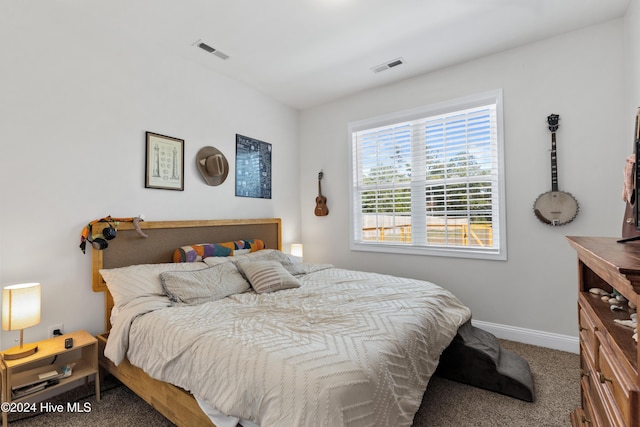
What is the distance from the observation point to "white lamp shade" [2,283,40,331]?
1792mm

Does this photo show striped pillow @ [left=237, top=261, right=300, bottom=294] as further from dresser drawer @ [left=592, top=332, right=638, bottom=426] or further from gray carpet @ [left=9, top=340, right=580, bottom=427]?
dresser drawer @ [left=592, top=332, right=638, bottom=426]

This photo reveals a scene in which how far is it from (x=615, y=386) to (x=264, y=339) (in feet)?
4.23

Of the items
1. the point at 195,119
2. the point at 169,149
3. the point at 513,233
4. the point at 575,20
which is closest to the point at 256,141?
the point at 195,119

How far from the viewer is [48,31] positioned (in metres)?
2.18

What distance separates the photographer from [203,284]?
2.29 metres

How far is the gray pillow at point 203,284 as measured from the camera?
216 centimetres

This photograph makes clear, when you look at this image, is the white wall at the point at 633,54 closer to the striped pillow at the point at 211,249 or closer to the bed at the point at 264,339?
the bed at the point at 264,339

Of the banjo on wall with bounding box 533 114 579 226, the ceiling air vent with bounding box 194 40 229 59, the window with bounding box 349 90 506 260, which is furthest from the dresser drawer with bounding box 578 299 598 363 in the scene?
the ceiling air vent with bounding box 194 40 229 59

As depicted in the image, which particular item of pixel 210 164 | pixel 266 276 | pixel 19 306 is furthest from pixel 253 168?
pixel 19 306

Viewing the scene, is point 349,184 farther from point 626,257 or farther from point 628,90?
point 626,257

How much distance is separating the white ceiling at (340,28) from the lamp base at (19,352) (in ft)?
7.81

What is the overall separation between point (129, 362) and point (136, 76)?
2.29 metres

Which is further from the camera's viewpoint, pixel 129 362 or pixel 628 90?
pixel 628 90

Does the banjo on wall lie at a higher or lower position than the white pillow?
higher
